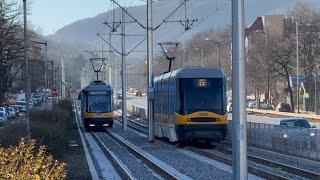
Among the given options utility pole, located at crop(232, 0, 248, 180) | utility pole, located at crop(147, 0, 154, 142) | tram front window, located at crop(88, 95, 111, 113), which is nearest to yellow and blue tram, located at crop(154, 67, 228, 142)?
utility pole, located at crop(147, 0, 154, 142)

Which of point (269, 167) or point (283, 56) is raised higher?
point (283, 56)

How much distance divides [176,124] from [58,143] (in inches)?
292

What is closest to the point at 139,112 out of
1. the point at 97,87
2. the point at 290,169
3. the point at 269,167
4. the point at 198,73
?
the point at 97,87

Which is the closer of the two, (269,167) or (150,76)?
(269,167)

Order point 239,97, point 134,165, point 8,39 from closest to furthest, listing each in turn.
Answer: point 239,97 → point 134,165 → point 8,39

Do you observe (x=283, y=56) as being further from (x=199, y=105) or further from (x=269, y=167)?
(x=269, y=167)

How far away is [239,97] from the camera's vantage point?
1165 centimetres

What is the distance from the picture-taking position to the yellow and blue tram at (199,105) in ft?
111

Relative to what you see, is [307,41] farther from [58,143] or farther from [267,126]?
[58,143]

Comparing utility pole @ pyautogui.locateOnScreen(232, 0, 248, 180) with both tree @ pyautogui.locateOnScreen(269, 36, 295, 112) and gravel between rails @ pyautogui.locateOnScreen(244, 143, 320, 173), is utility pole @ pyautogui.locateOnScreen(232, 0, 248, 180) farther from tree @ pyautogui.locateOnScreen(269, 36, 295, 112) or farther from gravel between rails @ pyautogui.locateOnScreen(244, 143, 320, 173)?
tree @ pyautogui.locateOnScreen(269, 36, 295, 112)

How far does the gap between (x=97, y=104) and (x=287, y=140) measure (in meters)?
27.9

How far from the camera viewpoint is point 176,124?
34.5 m

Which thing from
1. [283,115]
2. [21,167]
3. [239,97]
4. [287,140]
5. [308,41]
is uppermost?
[308,41]

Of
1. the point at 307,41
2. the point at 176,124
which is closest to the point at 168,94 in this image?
the point at 176,124
